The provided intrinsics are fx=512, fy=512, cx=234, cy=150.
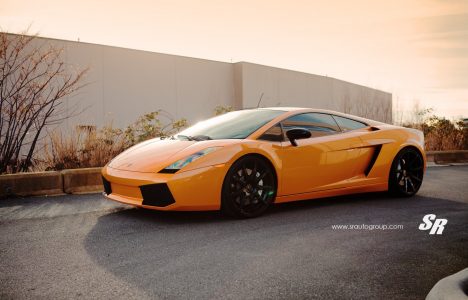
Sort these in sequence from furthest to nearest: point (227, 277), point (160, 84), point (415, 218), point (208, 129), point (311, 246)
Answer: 1. point (160, 84)
2. point (208, 129)
3. point (415, 218)
4. point (311, 246)
5. point (227, 277)

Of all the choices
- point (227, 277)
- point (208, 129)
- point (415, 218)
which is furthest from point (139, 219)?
point (415, 218)

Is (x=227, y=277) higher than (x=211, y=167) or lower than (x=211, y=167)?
lower

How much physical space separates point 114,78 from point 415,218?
12490 mm

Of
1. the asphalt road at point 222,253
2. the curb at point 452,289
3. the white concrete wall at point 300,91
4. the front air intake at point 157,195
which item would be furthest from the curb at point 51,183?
the white concrete wall at point 300,91

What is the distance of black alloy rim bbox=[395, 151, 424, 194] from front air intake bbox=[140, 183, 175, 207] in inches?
133

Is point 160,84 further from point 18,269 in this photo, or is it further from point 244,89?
point 18,269

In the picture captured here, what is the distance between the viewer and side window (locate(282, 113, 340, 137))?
5773 millimetres

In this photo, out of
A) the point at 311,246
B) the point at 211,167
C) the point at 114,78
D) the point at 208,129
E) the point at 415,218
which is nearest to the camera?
the point at 311,246

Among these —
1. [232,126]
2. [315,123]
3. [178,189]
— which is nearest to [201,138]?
[232,126]

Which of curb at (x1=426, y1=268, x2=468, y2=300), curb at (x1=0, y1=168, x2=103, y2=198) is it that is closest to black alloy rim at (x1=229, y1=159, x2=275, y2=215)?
curb at (x1=426, y1=268, x2=468, y2=300)

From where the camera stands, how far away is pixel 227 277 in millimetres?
3316

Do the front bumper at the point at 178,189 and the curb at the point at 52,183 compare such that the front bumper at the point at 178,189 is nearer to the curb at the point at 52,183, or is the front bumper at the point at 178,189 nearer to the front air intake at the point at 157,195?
the front air intake at the point at 157,195

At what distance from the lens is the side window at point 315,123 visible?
577 centimetres

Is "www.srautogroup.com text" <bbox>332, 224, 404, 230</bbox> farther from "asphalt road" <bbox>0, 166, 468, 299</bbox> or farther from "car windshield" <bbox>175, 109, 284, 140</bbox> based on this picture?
"car windshield" <bbox>175, 109, 284, 140</bbox>
